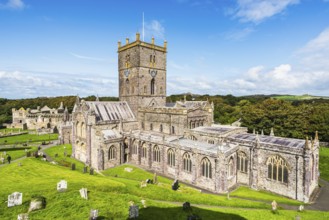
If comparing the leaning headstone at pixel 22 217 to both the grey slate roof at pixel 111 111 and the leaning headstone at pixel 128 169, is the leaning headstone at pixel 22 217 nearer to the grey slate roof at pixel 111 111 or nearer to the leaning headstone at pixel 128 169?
the leaning headstone at pixel 128 169

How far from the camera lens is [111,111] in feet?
143

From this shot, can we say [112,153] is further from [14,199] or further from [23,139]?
[23,139]

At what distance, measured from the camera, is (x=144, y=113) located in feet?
Result: 148

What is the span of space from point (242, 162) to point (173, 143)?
11.7 m

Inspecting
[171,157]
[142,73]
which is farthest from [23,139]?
[171,157]

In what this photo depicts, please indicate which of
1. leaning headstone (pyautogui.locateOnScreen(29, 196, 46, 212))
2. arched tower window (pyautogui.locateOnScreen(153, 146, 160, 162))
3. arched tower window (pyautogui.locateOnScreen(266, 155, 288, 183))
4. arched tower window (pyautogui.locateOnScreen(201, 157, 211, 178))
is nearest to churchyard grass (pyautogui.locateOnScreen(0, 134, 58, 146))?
arched tower window (pyautogui.locateOnScreen(153, 146, 160, 162))

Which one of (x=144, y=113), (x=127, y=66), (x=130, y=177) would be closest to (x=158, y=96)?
(x=144, y=113)

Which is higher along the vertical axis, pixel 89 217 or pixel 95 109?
pixel 95 109

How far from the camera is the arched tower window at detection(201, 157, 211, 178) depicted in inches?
1137

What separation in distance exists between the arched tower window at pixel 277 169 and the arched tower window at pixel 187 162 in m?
11.6

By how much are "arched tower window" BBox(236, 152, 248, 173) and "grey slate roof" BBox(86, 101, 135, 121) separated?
2538 cm

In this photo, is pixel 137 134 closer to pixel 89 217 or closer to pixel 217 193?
pixel 217 193

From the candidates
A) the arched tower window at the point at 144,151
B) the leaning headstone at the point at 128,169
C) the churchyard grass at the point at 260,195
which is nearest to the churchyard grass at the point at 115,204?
the churchyard grass at the point at 260,195

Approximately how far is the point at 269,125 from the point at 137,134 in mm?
41173
